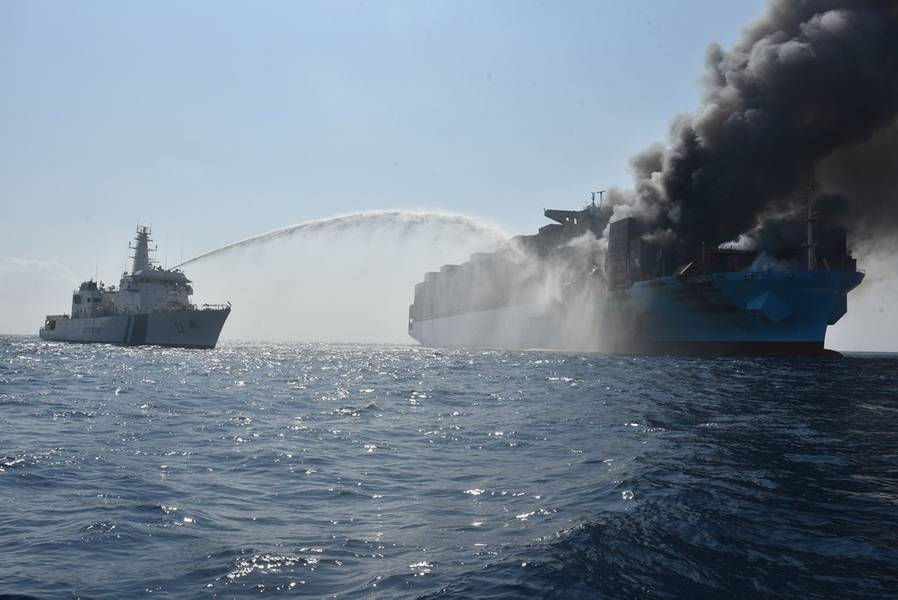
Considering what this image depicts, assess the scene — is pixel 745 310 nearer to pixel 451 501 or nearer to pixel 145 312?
pixel 451 501

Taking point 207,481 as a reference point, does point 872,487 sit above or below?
above

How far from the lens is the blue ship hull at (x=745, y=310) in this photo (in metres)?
53.3

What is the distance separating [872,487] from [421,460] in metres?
8.21

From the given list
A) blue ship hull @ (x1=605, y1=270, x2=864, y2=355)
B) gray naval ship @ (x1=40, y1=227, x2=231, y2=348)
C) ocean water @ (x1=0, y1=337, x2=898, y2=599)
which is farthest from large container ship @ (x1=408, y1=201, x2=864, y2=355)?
gray naval ship @ (x1=40, y1=227, x2=231, y2=348)

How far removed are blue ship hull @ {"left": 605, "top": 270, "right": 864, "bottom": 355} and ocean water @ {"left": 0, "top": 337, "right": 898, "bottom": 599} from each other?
33.3m

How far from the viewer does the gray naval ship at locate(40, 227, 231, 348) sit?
72.6m

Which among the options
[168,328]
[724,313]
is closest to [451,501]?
[724,313]

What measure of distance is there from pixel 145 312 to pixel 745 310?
6321 centimetres

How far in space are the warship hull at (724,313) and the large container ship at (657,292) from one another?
0.09 metres

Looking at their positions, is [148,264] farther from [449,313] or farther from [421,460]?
[421,460]

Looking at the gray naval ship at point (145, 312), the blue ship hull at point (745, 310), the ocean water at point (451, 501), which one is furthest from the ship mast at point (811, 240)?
the gray naval ship at point (145, 312)

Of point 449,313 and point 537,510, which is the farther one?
point 449,313

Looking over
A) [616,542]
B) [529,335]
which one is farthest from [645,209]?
[616,542]

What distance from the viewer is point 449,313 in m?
129
